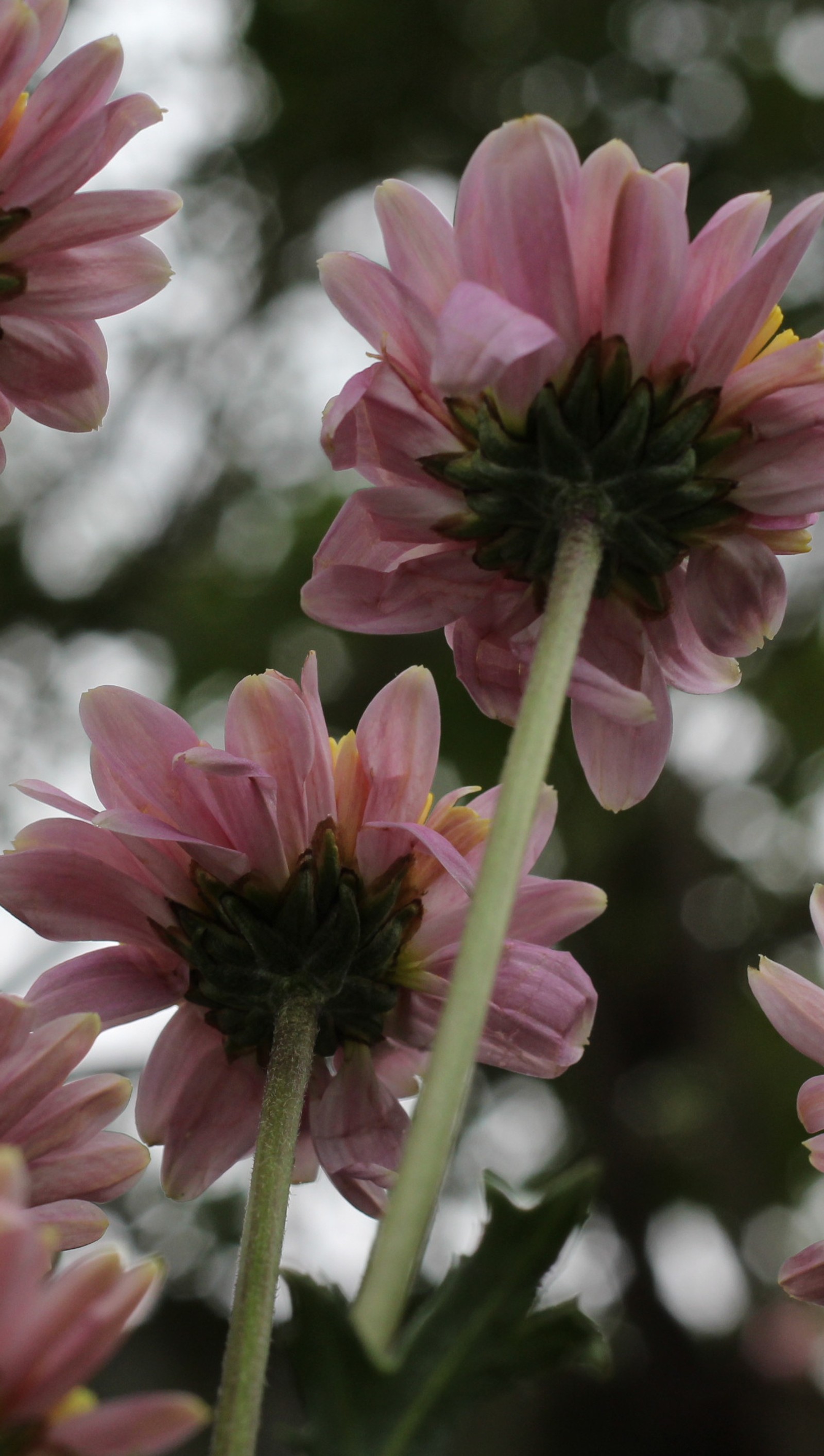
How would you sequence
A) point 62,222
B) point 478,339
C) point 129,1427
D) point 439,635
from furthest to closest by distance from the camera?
1. point 439,635
2. point 62,222
3. point 478,339
4. point 129,1427

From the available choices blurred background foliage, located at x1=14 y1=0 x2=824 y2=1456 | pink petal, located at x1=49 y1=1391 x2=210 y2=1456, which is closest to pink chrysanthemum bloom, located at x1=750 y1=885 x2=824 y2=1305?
pink petal, located at x1=49 y1=1391 x2=210 y2=1456

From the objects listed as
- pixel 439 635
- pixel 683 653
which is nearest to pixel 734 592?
pixel 683 653

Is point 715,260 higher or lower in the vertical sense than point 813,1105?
higher

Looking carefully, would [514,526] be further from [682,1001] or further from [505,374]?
[682,1001]

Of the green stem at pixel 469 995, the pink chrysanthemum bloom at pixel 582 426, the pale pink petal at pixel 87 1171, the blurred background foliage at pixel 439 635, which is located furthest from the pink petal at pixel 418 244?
the blurred background foliage at pixel 439 635

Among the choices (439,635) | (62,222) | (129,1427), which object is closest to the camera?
(129,1427)

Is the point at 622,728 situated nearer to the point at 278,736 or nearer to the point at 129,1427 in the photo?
the point at 278,736

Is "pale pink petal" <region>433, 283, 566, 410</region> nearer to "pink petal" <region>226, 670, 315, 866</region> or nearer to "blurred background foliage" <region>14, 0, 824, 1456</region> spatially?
"pink petal" <region>226, 670, 315, 866</region>
